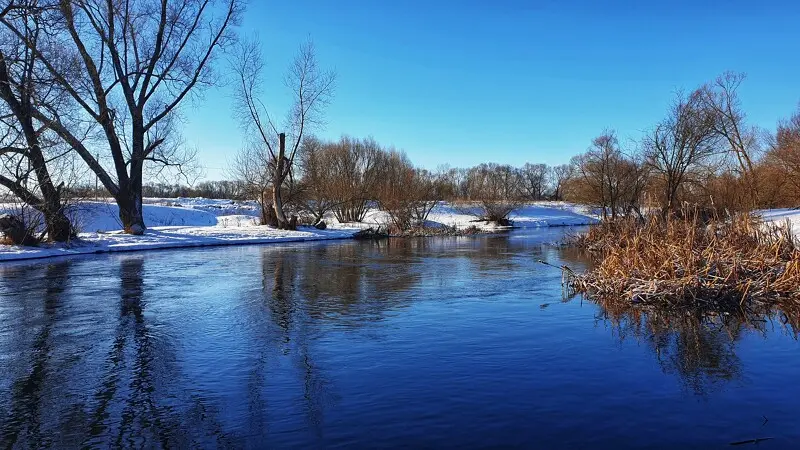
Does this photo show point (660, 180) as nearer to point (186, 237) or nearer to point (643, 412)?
point (186, 237)

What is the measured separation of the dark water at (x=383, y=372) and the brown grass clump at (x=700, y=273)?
2.35 feet

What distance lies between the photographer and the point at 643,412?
453 centimetres

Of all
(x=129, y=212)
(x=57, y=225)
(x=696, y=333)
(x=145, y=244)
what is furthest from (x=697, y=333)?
(x=129, y=212)

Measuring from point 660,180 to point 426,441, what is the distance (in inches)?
1140

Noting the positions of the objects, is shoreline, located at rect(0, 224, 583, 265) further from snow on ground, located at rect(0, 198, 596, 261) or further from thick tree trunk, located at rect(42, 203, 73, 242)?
thick tree trunk, located at rect(42, 203, 73, 242)

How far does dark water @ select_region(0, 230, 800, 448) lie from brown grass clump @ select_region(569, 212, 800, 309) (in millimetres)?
716

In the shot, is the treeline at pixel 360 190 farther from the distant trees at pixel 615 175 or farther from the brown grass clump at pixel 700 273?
the brown grass clump at pixel 700 273

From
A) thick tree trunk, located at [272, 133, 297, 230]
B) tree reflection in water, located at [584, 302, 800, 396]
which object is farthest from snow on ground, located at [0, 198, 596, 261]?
tree reflection in water, located at [584, 302, 800, 396]

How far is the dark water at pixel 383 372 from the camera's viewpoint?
4.15 meters

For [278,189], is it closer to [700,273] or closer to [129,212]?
[129,212]

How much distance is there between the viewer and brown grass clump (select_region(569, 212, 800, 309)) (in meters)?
8.81

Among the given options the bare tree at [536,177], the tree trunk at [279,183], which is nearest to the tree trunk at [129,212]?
the tree trunk at [279,183]

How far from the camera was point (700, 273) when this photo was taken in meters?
8.94

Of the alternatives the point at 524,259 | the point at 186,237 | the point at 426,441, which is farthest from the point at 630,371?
the point at 186,237
